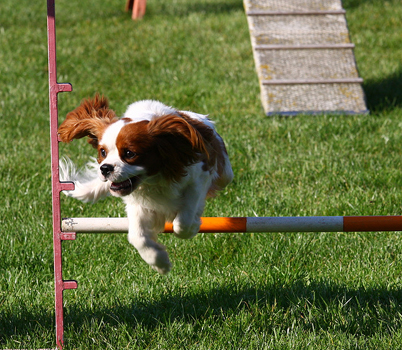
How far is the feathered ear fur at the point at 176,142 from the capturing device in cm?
262

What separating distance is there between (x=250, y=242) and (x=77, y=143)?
2.42 meters

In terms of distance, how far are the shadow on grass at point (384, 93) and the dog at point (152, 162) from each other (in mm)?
3735

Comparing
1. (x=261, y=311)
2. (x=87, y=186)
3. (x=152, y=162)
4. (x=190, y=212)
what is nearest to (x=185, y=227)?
(x=190, y=212)

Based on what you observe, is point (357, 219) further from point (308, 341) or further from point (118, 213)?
point (118, 213)

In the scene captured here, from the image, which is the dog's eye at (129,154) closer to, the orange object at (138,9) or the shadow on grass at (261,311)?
the shadow on grass at (261,311)

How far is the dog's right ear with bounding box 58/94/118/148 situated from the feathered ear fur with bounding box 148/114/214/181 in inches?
10.6

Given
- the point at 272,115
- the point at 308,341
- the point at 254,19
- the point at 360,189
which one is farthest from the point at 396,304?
the point at 254,19

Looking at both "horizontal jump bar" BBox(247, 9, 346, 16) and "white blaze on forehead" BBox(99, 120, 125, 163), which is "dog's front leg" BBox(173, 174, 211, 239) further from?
"horizontal jump bar" BBox(247, 9, 346, 16)

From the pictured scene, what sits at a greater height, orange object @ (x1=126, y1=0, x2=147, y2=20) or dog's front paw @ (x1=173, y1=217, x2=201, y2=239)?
orange object @ (x1=126, y1=0, x2=147, y2=20)

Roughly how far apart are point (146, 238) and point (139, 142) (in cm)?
54

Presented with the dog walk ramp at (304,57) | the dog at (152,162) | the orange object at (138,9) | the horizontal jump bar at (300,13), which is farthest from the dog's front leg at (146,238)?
the orange object at (138,9)

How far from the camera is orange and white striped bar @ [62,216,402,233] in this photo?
9.05 feet

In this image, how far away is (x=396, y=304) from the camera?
309cm

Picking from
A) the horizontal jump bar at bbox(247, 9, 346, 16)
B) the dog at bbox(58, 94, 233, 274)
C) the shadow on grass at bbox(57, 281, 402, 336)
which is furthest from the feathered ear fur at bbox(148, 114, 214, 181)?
the horizontal jump bar at bbox(247, 9, 346, 16)
